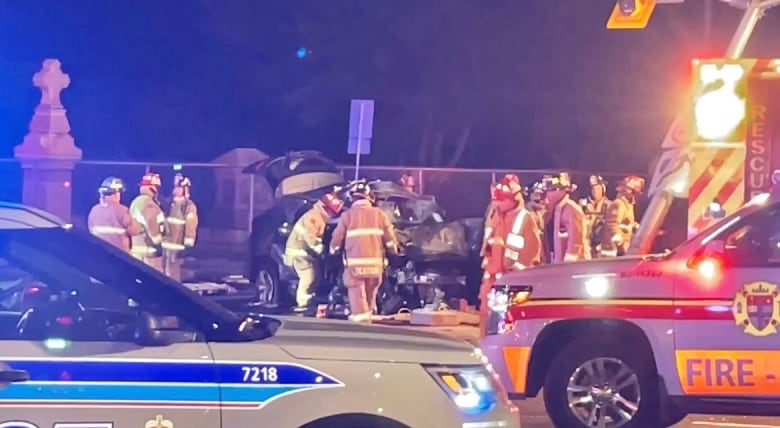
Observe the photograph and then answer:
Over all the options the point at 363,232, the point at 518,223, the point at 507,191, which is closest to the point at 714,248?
the point at 518,223

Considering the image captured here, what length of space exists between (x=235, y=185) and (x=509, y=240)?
42.4 feet

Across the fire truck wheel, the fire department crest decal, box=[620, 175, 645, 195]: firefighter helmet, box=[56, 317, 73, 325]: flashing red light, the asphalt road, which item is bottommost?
the asphalt road

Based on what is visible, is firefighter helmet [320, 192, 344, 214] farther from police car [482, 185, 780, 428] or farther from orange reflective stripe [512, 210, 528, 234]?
police car [482, 185, 780, 428]

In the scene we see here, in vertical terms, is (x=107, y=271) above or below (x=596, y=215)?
below

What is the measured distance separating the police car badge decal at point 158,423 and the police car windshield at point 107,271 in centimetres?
38

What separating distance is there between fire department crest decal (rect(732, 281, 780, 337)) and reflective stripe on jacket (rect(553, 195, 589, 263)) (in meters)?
6.20

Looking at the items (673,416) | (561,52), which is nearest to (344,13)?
(561,52)

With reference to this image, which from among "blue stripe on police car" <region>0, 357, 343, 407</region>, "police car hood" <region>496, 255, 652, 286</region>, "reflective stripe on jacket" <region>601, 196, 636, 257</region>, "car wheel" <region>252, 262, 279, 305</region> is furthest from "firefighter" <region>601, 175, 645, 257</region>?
"blue stripe on police car" <region>0, 357, 343, 407</region>

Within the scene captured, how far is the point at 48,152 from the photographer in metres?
19.0

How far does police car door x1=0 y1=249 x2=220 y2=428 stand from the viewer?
4688 mm

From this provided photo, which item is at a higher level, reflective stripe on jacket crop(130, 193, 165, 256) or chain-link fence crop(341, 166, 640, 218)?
chain-link fence crop(341, 166, 640, 218)

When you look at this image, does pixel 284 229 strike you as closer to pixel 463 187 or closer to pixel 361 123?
pixel 361 123

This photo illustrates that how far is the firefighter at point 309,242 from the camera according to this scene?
1518cm

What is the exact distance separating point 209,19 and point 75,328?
4290 cm
